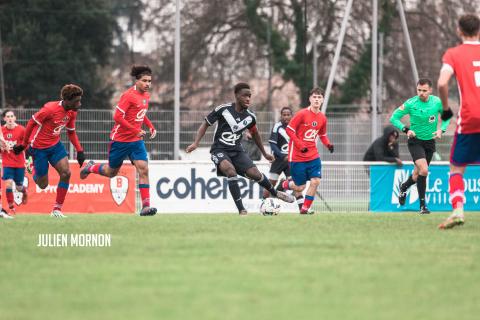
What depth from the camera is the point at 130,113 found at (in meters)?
14.5

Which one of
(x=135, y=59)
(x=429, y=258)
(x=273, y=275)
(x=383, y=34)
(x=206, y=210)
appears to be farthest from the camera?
(x=135, y=59)

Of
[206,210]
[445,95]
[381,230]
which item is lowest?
[206,210]

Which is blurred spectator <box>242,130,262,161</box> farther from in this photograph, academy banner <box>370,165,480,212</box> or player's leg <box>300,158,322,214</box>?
player's leg <box>300,158,322,214</box>

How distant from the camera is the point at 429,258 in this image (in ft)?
26.5

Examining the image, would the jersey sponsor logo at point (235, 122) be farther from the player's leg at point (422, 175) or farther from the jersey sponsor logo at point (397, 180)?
the jersey sponsor logo at point (397, 180)

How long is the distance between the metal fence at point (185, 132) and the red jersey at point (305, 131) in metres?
9.63

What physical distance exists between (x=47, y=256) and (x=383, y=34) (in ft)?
116

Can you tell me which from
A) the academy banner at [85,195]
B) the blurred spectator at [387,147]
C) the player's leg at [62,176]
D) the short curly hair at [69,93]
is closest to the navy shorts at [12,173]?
the academy banner at [85,195]

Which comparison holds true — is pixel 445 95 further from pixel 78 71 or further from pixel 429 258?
pixel 78 71

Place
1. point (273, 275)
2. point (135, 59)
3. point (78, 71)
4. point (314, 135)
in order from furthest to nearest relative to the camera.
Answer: point (135, 59)
point (78, 71)
point (314, 135)
point (273, 275)

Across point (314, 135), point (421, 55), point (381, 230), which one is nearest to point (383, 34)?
point (421, 55)

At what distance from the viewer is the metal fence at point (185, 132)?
83.9 ft

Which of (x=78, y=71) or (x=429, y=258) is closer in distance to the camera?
(x=429, y=258)

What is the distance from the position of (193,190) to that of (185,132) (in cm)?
431
